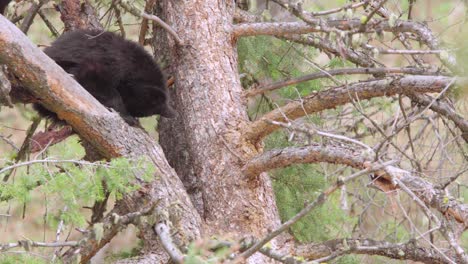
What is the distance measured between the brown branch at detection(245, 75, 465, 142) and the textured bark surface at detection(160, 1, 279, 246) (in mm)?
292

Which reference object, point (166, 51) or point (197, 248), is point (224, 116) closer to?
point (166, 51)

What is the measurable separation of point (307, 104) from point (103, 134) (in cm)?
129

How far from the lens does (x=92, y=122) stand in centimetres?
441

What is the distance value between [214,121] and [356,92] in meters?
1.14

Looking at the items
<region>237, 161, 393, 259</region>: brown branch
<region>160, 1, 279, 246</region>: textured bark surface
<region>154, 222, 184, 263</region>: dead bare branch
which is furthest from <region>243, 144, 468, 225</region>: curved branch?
<region>154, 222, 184, 263</region>: dead bare branch

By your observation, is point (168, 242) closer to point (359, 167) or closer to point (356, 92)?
point (359, 167)

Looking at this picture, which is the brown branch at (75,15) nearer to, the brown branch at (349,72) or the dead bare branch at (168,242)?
the brown branch at (349,72)

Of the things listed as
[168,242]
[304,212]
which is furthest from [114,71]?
[304,212]

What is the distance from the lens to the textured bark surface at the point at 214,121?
16.5ft

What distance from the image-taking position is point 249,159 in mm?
5023

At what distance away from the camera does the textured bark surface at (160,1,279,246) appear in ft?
16.5

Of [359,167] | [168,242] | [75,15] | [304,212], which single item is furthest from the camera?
[75,15]

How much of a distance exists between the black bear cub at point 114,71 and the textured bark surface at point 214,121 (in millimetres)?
222

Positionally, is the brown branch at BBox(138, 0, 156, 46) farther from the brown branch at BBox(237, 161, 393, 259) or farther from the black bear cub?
the brown branch at BBox(237, 161, 393, 259)
